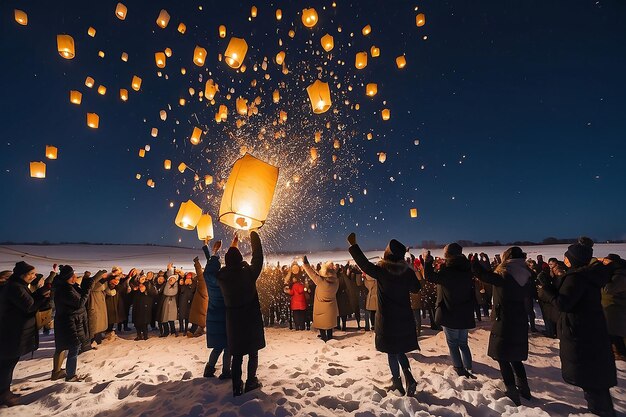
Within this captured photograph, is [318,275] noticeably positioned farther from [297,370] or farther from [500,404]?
[500,404]

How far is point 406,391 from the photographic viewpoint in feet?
11.9

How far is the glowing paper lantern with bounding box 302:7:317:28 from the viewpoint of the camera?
6.46m

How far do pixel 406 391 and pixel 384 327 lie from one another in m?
0.76

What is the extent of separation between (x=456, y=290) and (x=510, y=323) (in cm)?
71

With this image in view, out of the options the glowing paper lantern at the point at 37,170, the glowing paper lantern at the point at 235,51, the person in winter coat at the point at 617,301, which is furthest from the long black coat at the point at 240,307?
the glowing paper lantern at the point at 37,170

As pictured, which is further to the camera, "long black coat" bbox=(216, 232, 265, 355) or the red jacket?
the red jacket

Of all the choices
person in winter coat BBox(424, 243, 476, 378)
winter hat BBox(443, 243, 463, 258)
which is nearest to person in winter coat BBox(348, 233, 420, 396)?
person in winter coat BBox(424, 243, 476, 378)

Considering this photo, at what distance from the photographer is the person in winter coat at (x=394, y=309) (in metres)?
3.67

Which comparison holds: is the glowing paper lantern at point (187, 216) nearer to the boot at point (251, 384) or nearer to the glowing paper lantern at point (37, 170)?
the boot at point (251, 384)

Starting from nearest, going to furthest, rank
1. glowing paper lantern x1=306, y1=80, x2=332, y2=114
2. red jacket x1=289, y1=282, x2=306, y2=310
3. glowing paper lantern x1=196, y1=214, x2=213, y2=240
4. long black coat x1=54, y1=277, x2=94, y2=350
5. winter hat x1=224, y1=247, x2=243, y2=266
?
winter hat x1=224, y1=247, x2=243, y2=266, long black coat x1=54, y1=277, x2=94, y2=350, glowing paper lantern x1=306, y1=80, x2=332, y2=114, glowing paper lantern x1=196, y1=214, x2=213, y2=240, red jacket x1=289, y1=282, x2=306, y2=310

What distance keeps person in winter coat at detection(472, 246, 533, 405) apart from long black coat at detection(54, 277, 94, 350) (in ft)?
18.6

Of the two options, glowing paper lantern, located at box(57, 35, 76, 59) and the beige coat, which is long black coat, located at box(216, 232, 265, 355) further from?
glowing paper lantern, located at box(57, 35, 76, 59)

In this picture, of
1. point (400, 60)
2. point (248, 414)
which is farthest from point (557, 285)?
point (400, 60)

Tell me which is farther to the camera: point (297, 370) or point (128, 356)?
point (128, 356)
